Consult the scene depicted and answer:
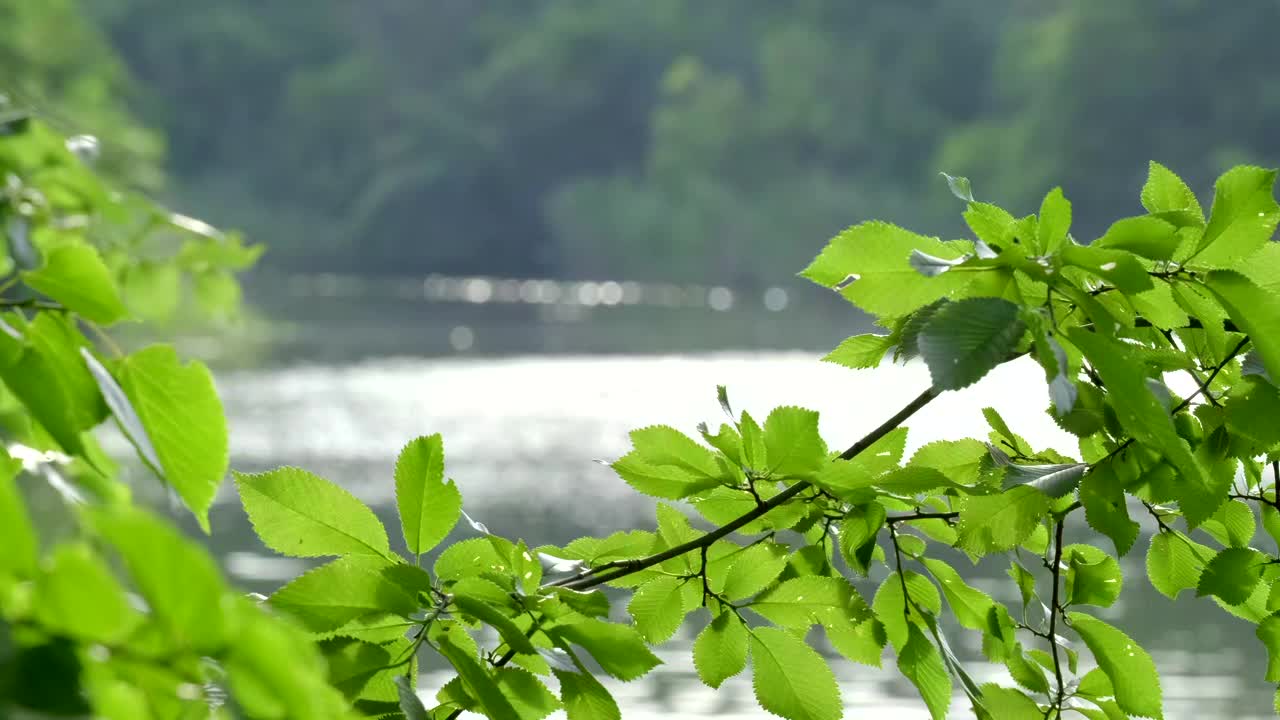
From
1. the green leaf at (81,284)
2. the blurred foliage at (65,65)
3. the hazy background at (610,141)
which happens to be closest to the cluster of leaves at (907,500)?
the green leaf at (81,284)

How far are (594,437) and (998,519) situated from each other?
1182 cm

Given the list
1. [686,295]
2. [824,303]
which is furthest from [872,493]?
[686,295]

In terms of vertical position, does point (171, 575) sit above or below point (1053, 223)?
below

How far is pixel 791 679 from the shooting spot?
50cm

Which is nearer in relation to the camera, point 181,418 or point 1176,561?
point 181,418

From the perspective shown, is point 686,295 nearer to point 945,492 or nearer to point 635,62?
point 635,62

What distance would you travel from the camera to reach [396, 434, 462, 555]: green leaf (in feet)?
1.49

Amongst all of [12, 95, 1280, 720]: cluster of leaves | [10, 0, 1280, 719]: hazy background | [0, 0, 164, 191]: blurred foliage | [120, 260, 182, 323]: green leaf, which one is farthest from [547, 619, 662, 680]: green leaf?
[10, 0, 1280, 719]: hazy background

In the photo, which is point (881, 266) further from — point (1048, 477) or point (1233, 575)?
point (1233, 575)

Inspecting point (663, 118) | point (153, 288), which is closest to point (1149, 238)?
→ point (153, 288)

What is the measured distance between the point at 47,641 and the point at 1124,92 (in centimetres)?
3097

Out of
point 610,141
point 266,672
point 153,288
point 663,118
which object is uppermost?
point 610,141

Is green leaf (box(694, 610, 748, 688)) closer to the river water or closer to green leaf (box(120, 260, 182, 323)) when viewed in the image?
green leaf (box(120, 260, 182, 323))

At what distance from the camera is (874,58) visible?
3300 cm
